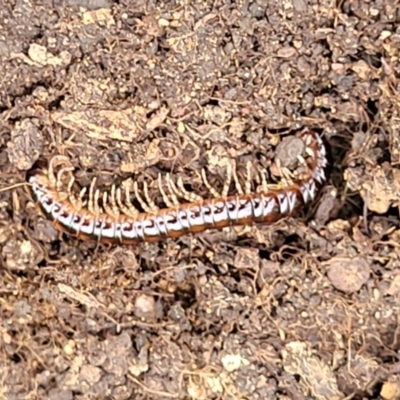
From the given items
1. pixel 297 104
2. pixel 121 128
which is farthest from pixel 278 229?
pixel 121 128

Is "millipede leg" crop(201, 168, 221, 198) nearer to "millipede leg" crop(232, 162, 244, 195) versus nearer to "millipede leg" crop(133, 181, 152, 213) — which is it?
"millipede leg" crop(232, 162, 244, 195)

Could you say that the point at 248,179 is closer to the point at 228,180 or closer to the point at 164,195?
the point at 228,180

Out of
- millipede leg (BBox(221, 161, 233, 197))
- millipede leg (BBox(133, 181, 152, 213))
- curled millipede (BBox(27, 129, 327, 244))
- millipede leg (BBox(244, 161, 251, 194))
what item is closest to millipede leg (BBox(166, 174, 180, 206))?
curled millipede (BBox(27, 129, 327, 244))

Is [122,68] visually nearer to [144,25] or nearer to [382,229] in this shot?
[144,25]

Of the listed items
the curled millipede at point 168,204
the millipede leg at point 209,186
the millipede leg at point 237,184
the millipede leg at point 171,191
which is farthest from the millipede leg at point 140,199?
the millipede leg at point 237,184

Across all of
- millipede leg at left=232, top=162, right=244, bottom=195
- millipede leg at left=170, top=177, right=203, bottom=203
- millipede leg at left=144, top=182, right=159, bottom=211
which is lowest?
millipede leg at left=144, top=182, right=159, bottom=211

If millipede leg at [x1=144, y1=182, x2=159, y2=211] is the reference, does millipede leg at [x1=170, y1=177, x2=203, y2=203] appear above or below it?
above
